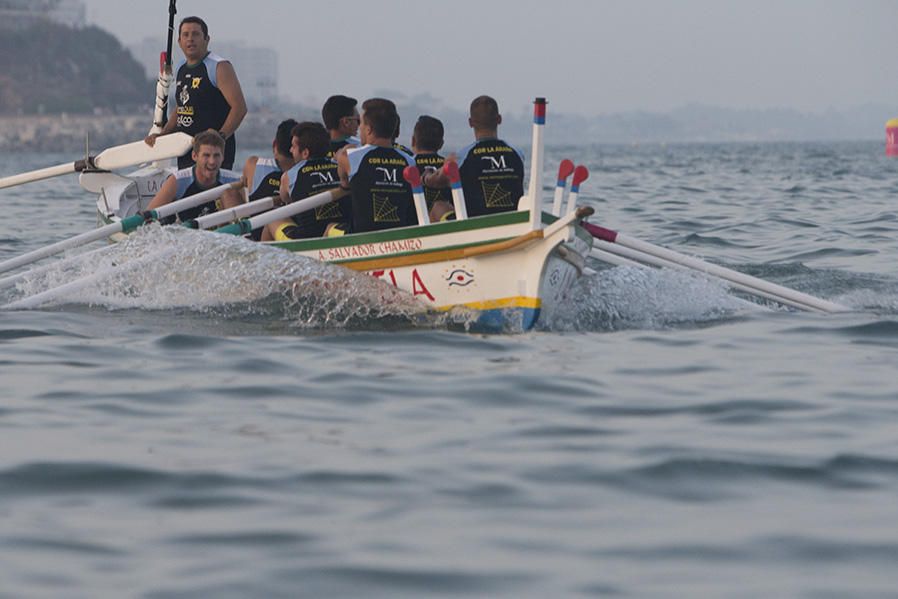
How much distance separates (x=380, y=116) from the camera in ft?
33.2

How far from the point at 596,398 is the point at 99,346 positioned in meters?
3.56

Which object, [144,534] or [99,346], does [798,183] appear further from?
[144,534]

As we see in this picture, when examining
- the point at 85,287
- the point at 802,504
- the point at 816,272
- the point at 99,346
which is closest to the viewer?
the point at 802,504

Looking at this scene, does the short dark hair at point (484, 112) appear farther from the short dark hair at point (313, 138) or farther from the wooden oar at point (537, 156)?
the wooden oar at point (537, 156)

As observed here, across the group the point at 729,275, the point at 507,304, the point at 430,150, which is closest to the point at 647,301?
the point at 729,275

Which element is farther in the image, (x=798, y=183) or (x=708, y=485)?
(x=798, y=183)

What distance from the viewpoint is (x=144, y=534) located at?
499 cm

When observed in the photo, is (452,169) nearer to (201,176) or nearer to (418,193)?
(418,193)

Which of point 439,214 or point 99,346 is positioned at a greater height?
point 439,214

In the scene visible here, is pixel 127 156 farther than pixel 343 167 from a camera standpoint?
Yes

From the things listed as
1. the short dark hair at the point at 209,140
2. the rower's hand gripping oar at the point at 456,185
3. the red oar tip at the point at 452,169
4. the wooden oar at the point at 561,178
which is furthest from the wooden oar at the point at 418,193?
the short dark hair at the point at 209,140

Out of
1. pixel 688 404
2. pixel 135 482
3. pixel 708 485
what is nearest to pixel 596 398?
pixel 688 404

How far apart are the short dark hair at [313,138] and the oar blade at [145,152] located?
2768 mm

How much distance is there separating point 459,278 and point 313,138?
2.13m
